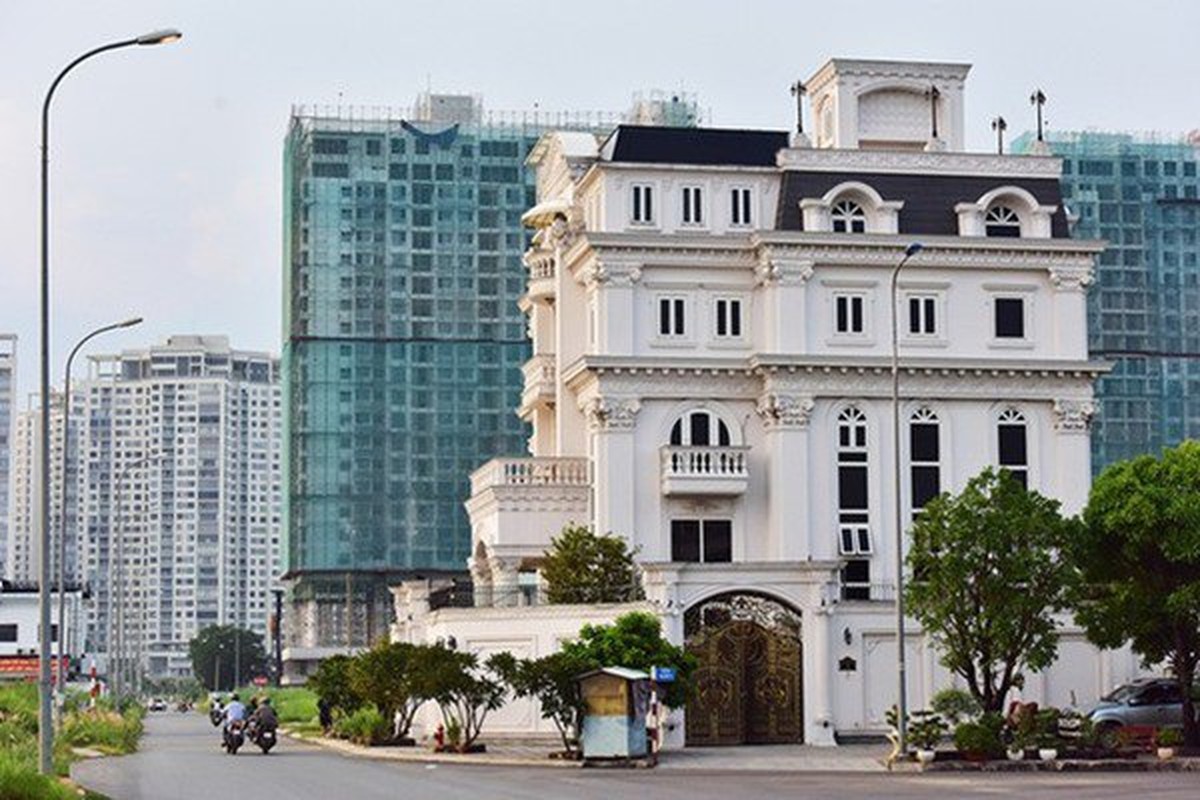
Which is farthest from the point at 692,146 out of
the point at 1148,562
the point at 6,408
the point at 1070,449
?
the point at 6,408

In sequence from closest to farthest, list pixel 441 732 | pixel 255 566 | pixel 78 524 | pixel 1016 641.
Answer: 1. pixel 1016 641
2. pixel 441 732
3. pixel 78 524
4. pixel 255 566

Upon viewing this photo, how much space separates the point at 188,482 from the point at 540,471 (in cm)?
13044

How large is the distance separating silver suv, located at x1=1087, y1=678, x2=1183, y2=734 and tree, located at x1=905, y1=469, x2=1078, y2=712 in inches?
141

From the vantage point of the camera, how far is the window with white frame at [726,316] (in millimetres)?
57156

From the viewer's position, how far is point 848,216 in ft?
188

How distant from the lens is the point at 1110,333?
95500mm

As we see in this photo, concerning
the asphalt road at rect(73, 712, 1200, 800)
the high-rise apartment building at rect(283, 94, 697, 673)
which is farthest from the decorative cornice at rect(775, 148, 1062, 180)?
the high-rise apartment building at rect(283, 94, 697, 673)

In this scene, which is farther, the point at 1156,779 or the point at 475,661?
the point at 475,661

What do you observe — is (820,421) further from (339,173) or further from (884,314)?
(339,173)

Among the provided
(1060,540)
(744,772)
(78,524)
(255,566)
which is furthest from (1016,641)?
(255,566)

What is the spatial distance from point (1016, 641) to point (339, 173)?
69180mm

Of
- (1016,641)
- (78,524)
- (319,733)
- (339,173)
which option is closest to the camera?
(1016,641)

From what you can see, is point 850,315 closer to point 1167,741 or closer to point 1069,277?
point 1069,277

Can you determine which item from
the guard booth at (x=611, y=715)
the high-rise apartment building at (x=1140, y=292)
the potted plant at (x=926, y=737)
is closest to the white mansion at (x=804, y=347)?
the guard booth at (x=611, y=715)
